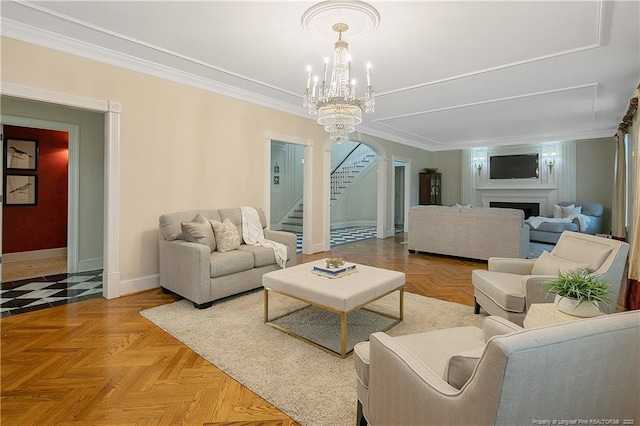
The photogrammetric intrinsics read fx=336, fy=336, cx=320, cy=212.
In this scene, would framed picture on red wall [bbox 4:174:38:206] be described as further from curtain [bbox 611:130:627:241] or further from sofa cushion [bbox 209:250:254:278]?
curtain [bbox 611:130:627:241]

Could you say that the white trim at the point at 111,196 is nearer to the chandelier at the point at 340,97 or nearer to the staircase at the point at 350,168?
the chandelier at the point at 340,97

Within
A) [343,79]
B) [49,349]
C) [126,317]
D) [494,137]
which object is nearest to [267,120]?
[343,79]

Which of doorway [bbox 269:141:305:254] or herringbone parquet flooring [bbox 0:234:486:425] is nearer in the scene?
herringbone parquet flooring [bbox 0:234:486:425]

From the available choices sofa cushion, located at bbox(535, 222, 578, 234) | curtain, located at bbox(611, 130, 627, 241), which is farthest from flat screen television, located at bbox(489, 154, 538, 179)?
curtain, located at bbox(611, 130, 627, 241)

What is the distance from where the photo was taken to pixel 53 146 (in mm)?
5531

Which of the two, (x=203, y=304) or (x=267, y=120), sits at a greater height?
(x=267, y=120)

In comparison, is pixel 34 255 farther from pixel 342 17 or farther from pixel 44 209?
pixel 342 17

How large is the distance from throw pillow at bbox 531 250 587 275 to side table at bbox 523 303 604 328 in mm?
1027

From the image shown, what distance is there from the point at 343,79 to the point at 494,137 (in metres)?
7.46

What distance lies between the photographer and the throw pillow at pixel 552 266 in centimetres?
248

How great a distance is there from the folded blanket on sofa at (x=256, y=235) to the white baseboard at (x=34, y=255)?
3593mm

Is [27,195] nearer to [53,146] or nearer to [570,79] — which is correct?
[53,146]

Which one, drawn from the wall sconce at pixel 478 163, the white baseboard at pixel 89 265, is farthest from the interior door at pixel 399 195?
the white baseboard at pixel 89 265

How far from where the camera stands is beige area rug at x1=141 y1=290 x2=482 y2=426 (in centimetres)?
187
